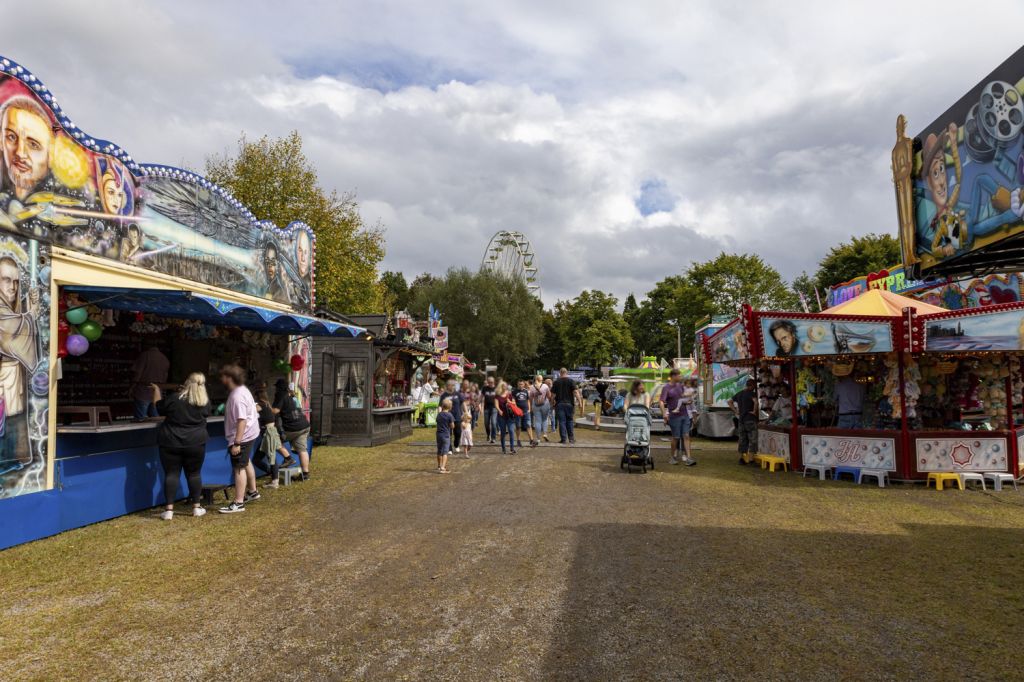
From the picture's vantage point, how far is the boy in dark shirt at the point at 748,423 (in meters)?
12.5

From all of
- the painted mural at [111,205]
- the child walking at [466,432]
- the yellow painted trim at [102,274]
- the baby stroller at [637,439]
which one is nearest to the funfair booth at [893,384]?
the baby stroller at [637,439]

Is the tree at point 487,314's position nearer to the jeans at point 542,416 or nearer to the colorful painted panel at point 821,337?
the jeans at point 542,416

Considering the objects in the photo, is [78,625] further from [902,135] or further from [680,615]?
[902,135]

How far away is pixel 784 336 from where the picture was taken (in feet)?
35.4

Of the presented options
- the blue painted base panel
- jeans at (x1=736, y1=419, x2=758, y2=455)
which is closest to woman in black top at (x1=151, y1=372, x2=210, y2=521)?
the blue painted base panel

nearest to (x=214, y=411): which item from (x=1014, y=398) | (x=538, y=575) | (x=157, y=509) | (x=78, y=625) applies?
(x=157, y=509)

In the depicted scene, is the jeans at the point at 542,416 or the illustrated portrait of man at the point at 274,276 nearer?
the illustrated portrait of man at the point at 274,276

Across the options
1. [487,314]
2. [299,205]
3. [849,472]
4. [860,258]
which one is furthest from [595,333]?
[849,472]

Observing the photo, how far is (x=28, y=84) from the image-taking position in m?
6.55

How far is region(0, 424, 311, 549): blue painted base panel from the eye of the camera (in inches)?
243

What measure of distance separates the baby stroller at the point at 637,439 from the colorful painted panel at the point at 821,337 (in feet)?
7.95

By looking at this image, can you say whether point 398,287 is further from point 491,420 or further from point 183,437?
point 183,437

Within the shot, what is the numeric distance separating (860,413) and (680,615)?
847 cm

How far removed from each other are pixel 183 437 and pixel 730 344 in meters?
9.55
